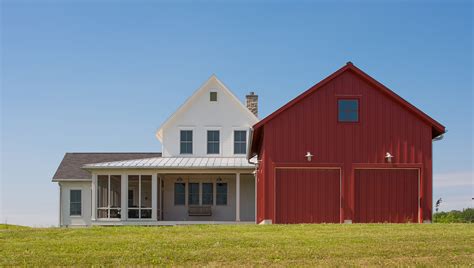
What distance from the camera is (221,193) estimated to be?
36500mm

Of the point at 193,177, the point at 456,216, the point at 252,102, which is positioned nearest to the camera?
the point at 456,216

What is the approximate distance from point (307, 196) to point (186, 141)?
40.0 ft

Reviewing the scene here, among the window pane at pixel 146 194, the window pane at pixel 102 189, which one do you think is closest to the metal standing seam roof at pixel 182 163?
the window pane at pixel 146 194

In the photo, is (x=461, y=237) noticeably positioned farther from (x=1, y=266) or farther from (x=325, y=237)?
(x=1, y=266)

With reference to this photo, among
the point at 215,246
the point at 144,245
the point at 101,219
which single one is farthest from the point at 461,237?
the point at 101,219

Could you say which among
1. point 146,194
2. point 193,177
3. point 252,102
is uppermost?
point 252,102

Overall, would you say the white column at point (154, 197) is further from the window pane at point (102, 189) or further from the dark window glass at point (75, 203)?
the dark window glass at point (75, 203)

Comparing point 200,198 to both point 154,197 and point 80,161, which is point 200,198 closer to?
point 154,197

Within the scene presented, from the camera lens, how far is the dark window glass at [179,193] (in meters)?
36.5

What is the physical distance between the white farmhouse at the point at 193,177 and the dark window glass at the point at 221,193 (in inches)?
1.8

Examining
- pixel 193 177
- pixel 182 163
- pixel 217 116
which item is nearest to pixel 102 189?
pixel 193 177

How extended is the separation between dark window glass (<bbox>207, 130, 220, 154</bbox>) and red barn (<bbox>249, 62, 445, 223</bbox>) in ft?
35.2

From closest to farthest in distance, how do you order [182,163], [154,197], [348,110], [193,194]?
[348,110]
[154,197]
[182,163]
[193,194]

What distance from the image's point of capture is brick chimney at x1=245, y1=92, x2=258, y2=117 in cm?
3900
